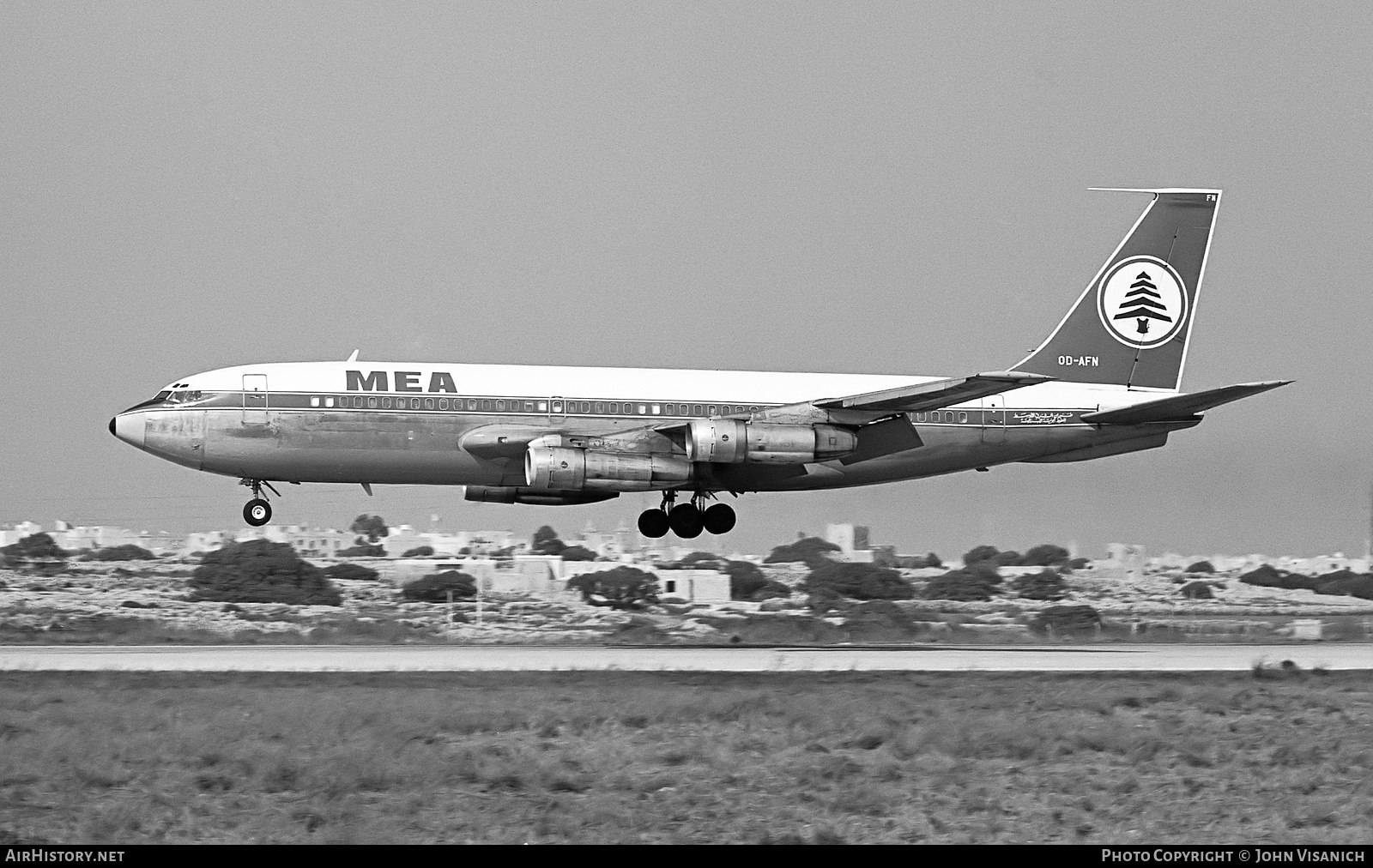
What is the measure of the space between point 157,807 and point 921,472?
26.8m

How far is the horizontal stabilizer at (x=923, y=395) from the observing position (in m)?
40.1

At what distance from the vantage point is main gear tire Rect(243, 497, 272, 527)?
1661 inches

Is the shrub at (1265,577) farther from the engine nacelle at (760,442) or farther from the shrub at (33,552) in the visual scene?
the shrub at (33,552)

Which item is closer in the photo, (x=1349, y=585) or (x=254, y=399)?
(x=254, y=399)

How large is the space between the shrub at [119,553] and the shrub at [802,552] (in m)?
44.3

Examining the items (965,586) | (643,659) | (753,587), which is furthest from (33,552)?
(643,659)

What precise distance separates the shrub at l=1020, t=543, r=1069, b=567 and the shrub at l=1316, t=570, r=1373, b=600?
2147 cm

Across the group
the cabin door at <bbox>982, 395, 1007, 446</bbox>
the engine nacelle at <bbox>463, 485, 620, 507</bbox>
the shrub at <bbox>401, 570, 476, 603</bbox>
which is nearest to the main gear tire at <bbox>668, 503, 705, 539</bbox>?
the engine nacelle at <bbox>463, 485, 620, 507</bbox>

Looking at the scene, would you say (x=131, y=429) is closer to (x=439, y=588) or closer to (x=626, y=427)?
(x=626, y=427)

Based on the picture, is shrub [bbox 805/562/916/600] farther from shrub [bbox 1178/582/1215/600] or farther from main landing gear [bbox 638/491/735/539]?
main landing gear [bbox 638/491/735/539]

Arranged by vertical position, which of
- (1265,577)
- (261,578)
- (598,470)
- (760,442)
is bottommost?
(1265,577)

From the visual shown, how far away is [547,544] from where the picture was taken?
13588 centimetres

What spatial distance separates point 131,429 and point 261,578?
4407 centimetres
